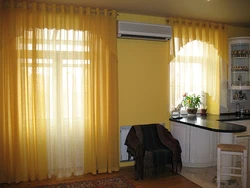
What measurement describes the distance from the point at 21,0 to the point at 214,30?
3515 millimetres

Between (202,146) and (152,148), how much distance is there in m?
1.01

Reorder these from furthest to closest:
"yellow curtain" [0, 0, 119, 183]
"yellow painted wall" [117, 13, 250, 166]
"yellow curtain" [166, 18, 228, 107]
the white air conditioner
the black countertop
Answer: "yellow curtain" [166, 18, 228, 107] < "yellow painted wall" [117, 13, 250, 166] < the white air conditioner < "yellow curtain" [0, 0, 119, 183] < the black countertop

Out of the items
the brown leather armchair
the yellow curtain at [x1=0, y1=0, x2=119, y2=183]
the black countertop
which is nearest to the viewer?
the black countertop

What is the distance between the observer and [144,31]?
3.88 metres

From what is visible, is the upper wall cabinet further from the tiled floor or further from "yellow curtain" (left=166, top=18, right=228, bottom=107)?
the tiled floor

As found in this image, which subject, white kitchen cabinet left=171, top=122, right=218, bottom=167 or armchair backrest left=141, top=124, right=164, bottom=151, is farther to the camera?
white kitchen cabinet left=171, top=122, right=218, bottom=167

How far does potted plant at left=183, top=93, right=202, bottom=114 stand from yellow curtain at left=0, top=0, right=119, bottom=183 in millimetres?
1454

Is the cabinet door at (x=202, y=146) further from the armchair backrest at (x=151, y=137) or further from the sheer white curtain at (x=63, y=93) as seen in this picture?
the sheer white curtain at (x=63, y=93)

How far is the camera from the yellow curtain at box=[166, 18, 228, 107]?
167 inches

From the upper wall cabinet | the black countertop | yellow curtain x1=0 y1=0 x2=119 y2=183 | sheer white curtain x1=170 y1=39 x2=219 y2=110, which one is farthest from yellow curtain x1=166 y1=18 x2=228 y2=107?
yellow curtain x1=0 y1=0 x2=119 y2=183

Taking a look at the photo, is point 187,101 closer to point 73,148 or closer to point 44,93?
point 73,148

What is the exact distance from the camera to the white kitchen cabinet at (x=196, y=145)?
404cm

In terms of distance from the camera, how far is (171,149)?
3629 millimetres

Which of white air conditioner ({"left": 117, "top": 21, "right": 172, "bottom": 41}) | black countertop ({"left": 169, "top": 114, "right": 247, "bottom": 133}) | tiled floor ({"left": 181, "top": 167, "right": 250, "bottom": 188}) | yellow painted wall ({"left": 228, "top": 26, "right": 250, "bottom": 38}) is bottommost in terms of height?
tiled floor ({"left": 181, "top": 167, "right": 250, "bottom": 188})
